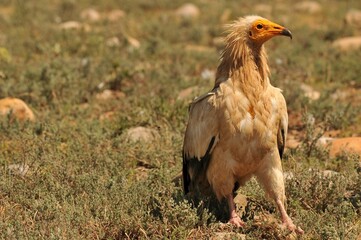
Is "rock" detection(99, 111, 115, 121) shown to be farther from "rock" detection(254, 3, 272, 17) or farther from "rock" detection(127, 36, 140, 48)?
"rock" detection(254, 3, 272, 17)

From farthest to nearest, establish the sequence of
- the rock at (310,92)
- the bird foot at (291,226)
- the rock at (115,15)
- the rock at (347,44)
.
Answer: the rock at (115,15), the rock at (347,44), the rock at (310,92), the bird foot at (291,226)

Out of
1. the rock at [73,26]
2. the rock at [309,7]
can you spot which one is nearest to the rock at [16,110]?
the rock at [73,26]

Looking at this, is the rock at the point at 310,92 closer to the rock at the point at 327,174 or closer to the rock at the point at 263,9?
the rock at the point at 327,174

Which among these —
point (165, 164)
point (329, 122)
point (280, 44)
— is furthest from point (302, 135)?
point (280, 44)

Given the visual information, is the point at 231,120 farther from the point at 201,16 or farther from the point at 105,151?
the point at 201,16

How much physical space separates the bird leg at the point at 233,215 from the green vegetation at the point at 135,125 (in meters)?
0.12

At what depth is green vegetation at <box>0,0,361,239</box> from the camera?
18.4 ft

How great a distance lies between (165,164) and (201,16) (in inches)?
448

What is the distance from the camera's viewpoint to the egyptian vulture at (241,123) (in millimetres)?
5684

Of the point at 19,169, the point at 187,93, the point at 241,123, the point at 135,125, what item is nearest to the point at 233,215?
the point at 241,123

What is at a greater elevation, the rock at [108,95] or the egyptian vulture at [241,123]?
the egyptian vulture at [241,123]

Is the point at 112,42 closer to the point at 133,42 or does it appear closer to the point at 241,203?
the point at 133,42

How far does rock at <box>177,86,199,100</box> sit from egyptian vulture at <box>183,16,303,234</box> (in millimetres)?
3644

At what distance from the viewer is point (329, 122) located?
28.8 ft
